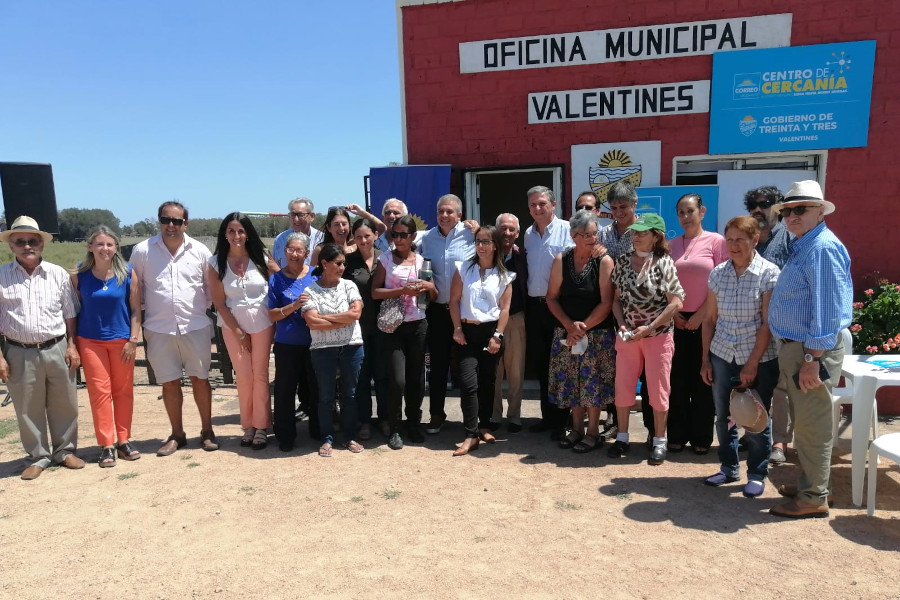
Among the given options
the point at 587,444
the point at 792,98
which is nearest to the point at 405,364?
the point at 587,444

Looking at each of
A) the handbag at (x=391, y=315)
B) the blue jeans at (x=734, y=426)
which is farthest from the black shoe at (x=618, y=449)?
the handbag at (x=391, y=315)

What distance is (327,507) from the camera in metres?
3.71

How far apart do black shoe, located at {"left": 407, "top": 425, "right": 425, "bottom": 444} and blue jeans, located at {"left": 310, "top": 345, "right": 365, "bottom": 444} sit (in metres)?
0.50

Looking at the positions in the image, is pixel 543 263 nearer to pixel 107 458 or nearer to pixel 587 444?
pixel 587 444

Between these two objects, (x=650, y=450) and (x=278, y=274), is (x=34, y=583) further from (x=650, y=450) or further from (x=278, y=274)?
(x=650, y=450)

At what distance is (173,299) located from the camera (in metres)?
4.50

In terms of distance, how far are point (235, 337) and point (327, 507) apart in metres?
1.65

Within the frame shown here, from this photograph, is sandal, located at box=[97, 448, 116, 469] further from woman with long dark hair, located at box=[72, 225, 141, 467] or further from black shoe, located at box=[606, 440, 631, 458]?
black shoe, located at box=[606, 440, 631, 458]

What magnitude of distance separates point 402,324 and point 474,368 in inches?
26.0

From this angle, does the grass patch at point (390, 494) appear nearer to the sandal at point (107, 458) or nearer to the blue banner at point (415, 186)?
the sandal at point (107, 458)

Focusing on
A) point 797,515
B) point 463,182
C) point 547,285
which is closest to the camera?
point 797,515

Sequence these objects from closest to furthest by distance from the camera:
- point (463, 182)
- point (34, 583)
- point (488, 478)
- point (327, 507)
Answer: point (34, 583) < point (327, 507) < point (488, 478) < point (463, 182)

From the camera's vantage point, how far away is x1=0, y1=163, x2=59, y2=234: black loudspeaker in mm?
6898

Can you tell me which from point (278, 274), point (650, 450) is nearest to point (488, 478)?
point (650, 450)
